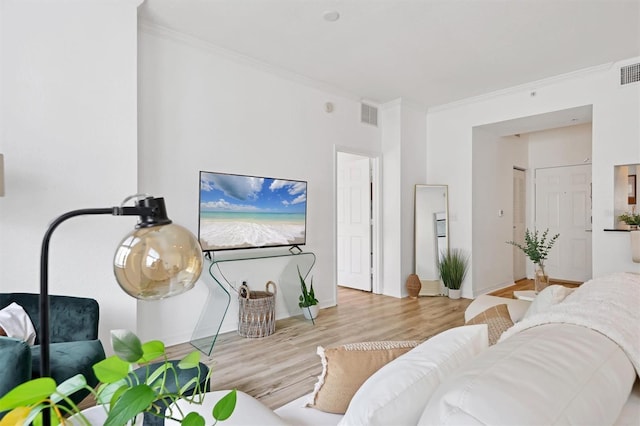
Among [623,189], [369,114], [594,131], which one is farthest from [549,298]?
[369,114]

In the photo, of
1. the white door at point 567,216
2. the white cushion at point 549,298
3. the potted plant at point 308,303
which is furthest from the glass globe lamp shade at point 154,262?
the white door at point 567,216

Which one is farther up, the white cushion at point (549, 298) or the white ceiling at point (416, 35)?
the white ceiling at point (416, 35)

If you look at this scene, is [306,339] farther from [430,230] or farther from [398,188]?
[430,230]

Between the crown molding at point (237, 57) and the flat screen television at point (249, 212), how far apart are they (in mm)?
1183

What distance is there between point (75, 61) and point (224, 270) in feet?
6.81

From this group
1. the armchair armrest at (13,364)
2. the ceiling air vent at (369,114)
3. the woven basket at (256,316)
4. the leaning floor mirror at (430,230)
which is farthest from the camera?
the leaning floor mirror at (430,230)

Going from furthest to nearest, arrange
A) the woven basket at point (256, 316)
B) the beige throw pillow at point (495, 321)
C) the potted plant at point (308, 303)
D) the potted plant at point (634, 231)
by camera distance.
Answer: the potted plant at point (308, 303)
the potted plant at point (634, 231)
the woven basket at point (256, 316)
the beige throw pillow at point (495, 321)

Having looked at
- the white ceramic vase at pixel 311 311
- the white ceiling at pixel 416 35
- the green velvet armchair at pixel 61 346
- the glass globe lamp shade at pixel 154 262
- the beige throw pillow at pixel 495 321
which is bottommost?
the white ceramic vase at pixel 311 311

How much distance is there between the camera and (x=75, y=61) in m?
2.57

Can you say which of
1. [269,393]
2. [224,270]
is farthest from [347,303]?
[269,393]

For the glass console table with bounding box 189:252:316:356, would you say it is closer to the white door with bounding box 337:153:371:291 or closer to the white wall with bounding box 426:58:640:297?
the white door with bounding box 337:153:371:291

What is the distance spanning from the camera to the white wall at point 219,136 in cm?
318

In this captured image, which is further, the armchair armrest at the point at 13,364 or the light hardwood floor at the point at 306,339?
the light hardwood floor at the point at 306,339

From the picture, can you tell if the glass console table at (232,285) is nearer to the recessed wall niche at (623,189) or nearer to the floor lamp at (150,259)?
the floor lamp at (150,259)
